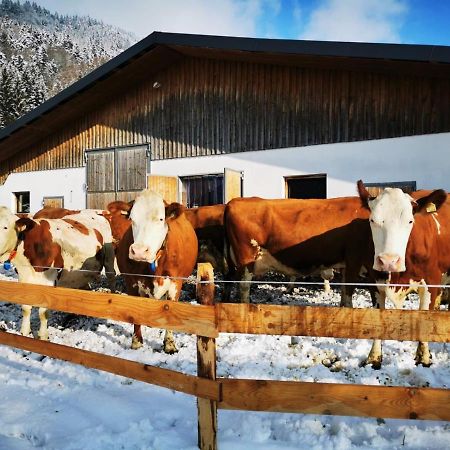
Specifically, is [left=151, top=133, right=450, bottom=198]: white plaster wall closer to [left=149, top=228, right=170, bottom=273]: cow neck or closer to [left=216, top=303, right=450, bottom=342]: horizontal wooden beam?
[left=149, top=228, right=170, bottom=273]: cow neck

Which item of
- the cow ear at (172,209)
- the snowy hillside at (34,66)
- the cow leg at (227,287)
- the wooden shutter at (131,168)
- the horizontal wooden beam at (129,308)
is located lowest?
the cow leg at (227,287)

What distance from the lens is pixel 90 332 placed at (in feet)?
21.3

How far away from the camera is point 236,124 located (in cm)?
1221

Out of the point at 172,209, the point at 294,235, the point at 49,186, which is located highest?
the point at 49,186

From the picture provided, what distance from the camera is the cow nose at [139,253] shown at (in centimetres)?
489

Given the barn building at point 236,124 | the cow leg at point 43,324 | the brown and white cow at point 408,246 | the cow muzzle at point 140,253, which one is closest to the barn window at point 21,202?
the barn building at point 236,124

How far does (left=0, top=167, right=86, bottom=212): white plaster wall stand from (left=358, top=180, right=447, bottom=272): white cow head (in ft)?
41.6

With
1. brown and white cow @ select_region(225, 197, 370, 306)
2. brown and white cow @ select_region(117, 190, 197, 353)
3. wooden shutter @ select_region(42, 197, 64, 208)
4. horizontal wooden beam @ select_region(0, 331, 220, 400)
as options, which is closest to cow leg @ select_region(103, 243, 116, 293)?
brown and white cow @ select_region(117, 190, 197, 353)

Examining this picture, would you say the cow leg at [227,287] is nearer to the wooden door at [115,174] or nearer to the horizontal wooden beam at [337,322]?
the horizontal wooden beam at [337,322]

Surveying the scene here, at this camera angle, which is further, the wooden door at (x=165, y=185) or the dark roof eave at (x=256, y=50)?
the wooden door at (x=165, y=185)

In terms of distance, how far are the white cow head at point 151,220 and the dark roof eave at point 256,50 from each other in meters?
6.18

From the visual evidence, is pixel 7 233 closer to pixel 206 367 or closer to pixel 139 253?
pixel 139 253

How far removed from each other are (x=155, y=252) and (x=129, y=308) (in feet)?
6.70

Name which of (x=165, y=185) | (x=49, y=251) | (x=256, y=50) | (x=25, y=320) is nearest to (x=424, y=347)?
(x=49, y=251)
